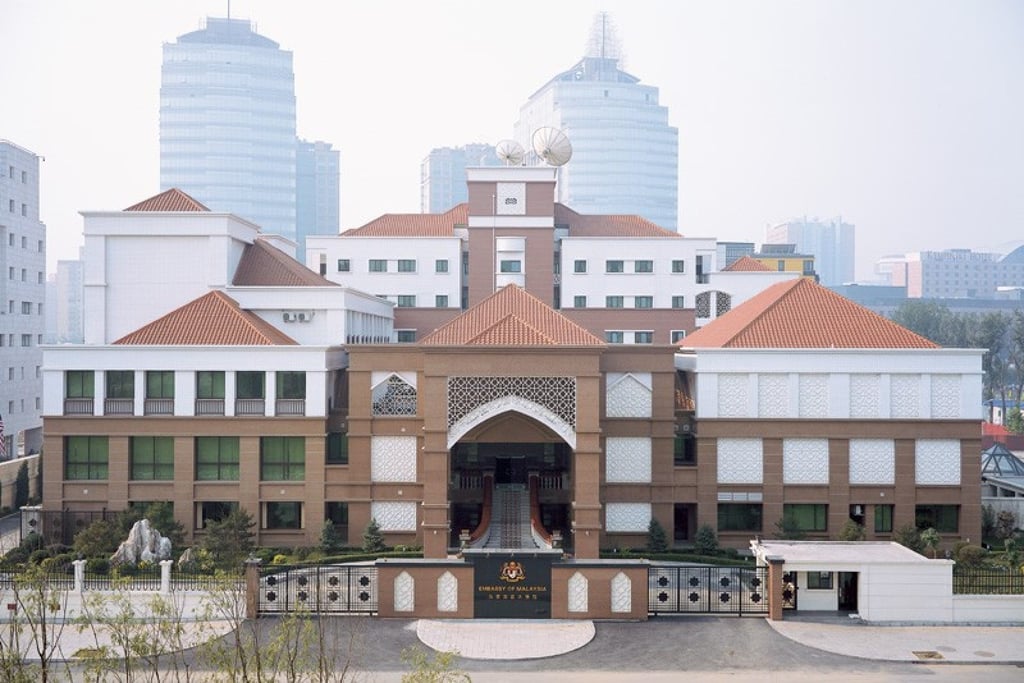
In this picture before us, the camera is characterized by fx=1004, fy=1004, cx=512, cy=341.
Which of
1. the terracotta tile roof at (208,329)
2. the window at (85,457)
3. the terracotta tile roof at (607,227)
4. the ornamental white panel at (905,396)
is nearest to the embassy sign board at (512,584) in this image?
the terracotta tile roof at (208,329)

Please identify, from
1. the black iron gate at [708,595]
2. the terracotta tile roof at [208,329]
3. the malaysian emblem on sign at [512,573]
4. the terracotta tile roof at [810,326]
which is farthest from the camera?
the terracotta tile roof at [810,326]

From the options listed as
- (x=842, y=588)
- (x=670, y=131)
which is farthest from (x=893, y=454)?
(x=670, y=131)

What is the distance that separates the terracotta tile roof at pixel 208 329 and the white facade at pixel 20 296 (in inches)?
897

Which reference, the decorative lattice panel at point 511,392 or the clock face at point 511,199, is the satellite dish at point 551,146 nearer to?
the clock face at point 511,199

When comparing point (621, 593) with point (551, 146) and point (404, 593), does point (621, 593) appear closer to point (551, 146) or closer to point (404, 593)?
point (404, 593)

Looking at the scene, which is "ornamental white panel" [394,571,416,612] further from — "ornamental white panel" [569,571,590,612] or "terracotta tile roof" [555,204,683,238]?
"terracotta tile roof" [555,204,683,238]

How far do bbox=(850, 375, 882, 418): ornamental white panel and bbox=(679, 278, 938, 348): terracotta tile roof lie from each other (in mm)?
1242

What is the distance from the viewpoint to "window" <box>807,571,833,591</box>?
25.5 m

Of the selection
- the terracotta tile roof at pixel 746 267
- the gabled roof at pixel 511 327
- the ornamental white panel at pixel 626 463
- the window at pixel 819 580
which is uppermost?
the terracotta tile roof at pixel 746 267

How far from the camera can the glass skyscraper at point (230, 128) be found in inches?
4808

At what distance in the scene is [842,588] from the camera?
1005 inches

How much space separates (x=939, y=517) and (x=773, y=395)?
686 centimetres

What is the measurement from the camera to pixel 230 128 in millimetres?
123375

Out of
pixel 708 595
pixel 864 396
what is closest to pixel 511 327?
pixel 708 595
